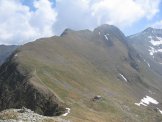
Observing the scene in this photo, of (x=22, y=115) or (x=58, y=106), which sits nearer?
(x=22, y=115)

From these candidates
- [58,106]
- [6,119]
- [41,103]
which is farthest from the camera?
[41,103]

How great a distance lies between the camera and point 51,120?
5394 centimetres

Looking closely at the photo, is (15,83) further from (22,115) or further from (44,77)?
(22,115)

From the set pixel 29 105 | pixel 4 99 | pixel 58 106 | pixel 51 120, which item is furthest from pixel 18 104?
pixel 51 120

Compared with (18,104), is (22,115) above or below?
below

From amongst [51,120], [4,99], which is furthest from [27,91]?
[51,120]

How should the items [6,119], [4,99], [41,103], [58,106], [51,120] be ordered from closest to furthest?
1. [6,119]
2. [51,120]
3. [58,106]
4. [41,103]
5. [4,99]

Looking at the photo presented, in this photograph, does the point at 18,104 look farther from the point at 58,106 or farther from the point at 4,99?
the point at 58,106

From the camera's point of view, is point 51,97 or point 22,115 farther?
point 51,97

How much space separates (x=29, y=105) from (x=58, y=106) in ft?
78.6

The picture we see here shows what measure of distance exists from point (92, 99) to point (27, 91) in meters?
39.5

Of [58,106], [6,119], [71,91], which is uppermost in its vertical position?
[71,91]

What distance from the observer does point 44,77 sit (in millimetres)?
199375

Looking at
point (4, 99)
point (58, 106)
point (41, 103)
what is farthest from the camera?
point (4, 99)
